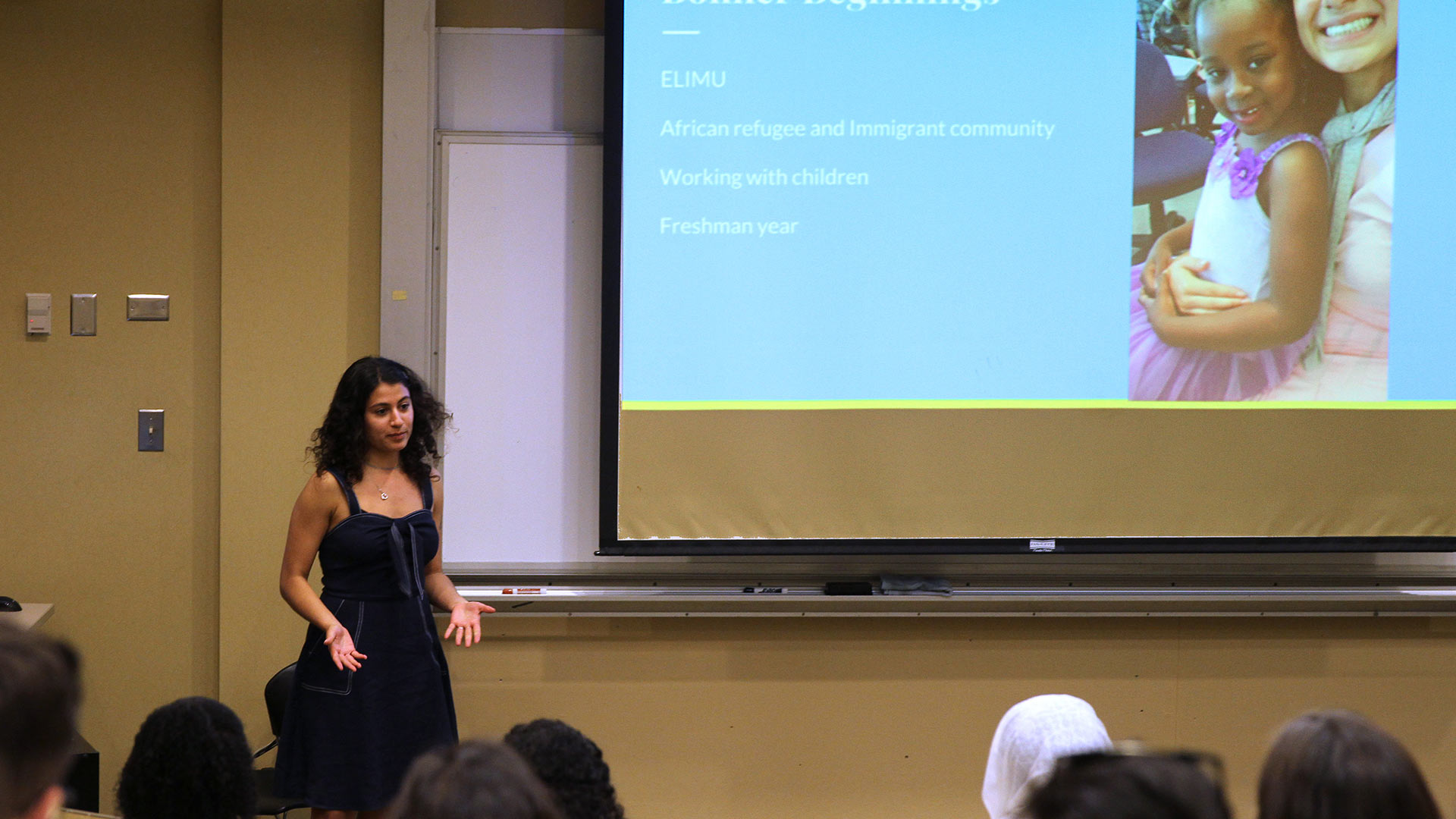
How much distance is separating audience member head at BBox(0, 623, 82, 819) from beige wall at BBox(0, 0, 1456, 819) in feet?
Result: 7.79

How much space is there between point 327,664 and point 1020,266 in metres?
2.07

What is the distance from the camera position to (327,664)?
2.58 meters

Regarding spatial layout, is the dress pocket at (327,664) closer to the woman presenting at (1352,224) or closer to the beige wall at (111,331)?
the beige wall at (111,331)

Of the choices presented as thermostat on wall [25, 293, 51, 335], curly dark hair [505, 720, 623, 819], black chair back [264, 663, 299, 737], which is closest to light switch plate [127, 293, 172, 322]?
thermostat on wall [25, 293, 51, 335]

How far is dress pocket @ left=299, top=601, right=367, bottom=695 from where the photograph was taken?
8.41ft

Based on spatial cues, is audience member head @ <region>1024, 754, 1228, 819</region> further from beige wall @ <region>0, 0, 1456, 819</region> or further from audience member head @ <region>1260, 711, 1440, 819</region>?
beige wall @ <region>0, 0, 1456, 819</region>

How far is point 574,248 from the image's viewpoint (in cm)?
335

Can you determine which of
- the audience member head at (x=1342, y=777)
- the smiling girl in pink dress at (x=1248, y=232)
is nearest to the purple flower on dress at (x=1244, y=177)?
the smiling girl in pink dress at (x=1248, y=232)

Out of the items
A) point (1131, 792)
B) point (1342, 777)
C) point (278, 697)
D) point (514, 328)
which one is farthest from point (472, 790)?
point (514, 328)

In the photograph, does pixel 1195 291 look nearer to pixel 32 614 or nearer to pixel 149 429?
pixel 149 429

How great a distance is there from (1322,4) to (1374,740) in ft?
8.96

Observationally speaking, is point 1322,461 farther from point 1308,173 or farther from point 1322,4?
point 1322,4

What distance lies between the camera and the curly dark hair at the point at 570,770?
161 cm

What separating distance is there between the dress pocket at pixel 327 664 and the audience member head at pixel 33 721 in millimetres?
1559
